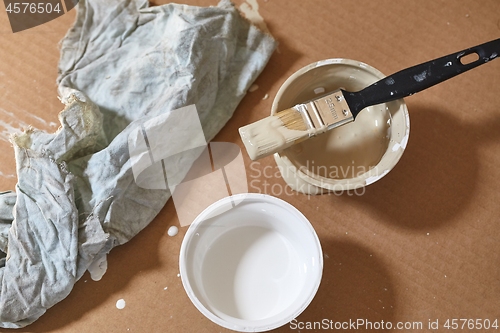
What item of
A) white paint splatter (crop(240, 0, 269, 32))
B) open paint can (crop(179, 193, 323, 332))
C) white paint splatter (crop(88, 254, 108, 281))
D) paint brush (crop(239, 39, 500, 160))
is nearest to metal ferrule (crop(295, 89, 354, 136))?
paint brush (crop(239, 39, 500, 160))

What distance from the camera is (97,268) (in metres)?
0.93

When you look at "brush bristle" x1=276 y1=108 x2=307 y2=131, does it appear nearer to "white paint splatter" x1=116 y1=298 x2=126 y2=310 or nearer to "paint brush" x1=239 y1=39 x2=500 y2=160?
"paint brush" x1=239 y1=39 x2=500 y2=160

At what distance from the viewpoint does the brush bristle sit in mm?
791

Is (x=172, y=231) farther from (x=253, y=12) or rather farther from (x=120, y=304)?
(x=253, y=12)

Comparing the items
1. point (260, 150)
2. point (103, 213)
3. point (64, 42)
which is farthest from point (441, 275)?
point (64, 42)

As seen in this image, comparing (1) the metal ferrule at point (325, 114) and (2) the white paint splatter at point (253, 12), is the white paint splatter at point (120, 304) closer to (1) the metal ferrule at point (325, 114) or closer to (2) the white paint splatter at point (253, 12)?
(1) the metal ferrule at point (325, 114)

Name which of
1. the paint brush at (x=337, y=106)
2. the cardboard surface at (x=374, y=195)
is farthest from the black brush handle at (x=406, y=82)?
the cardboard surface at (x=374, y=195)

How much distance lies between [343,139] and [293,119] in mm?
176

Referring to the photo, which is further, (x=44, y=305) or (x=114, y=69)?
(x=114, y=69)

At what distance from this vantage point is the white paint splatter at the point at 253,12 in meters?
1.05

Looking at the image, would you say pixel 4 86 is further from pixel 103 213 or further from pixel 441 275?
pixel 441 275

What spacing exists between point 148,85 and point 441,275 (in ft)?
2.47

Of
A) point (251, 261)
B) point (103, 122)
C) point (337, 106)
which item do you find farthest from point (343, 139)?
point (103, 122)

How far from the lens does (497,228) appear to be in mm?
963
